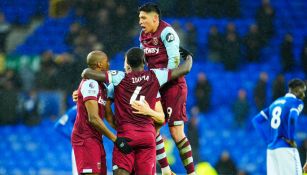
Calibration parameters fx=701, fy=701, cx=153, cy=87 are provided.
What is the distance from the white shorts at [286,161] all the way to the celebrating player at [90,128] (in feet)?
10.9

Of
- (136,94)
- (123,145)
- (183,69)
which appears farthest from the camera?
(183,69)

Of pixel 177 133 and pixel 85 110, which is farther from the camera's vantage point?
pixel 177 133

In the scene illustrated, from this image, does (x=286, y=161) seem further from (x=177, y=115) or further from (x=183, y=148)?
(x=177, y=115)

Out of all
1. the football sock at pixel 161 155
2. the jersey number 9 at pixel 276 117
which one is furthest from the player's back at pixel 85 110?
the jersey number 9 at pixel 276 117

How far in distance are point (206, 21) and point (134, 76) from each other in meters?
10.6

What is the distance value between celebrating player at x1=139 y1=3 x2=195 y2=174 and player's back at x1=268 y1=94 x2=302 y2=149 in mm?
2451

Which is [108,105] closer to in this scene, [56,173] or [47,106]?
[56,173]

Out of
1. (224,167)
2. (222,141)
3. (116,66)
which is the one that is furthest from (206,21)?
(224,167)

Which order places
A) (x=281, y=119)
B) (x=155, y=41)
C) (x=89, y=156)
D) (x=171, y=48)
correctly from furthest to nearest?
(x=281, y=119), (x=155, y=41), (x=171, y=48), (x=89, y=156)

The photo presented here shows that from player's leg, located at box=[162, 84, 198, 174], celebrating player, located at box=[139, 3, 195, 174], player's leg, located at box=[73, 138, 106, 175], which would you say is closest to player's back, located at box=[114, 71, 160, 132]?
player's leg, located at box=[73, 138, 106, 175]

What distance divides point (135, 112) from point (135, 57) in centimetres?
51

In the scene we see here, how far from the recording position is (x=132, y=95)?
21.4 feet

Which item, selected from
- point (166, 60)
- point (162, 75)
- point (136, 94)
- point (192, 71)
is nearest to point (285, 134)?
point (166, 60)

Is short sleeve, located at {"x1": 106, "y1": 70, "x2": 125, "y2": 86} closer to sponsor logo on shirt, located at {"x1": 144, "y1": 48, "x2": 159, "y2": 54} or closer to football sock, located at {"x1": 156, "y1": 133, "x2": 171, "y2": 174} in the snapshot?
sponsor logo on shirt, located at {"x1": 144, "y1": 48, "x2": 159, "y2": 54}
